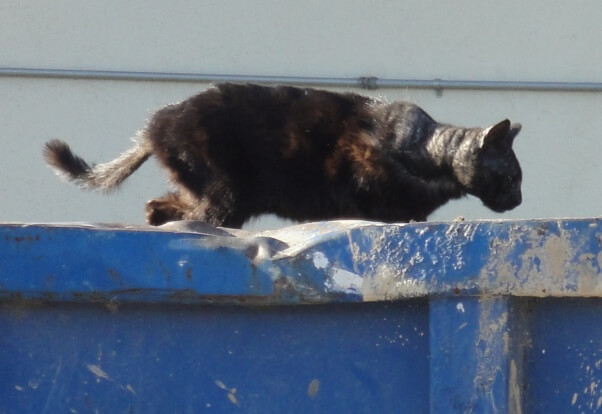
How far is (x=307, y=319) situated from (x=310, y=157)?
7.60ft

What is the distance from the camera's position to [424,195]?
3.67 m

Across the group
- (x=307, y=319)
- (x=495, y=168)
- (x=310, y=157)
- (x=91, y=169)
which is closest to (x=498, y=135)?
(x=495, y=168)

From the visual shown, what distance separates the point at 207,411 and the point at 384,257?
0.89 ft

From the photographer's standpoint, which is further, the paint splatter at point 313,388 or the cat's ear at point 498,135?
the cat's ear at point 498,135

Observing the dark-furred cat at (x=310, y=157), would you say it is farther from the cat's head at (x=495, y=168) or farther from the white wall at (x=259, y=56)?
the white wall at (x=259, y=56)

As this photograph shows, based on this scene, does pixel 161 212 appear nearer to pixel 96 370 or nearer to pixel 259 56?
pixel 259 56

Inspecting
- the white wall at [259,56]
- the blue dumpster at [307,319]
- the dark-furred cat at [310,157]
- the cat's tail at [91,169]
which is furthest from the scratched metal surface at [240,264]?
the white wall at [259,56]

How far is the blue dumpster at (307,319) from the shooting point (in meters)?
1.24

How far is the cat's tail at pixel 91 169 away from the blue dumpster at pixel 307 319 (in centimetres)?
252

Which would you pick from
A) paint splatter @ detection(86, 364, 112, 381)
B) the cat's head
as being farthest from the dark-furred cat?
paint splatter @ detection(86, 364, 112, 381)

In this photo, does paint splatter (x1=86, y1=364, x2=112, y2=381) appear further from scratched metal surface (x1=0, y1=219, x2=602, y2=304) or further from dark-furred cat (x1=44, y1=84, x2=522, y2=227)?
dark-furred cat (x1=44, y1=84, x2=522, y2=227)

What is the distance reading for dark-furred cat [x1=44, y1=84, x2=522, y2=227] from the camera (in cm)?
358

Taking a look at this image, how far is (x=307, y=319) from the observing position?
51.3 inches

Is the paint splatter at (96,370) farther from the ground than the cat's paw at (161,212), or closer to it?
closer to it
